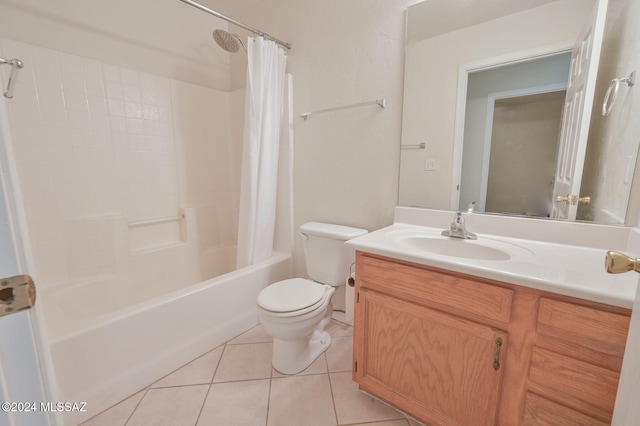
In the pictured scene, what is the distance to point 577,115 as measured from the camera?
3.53 ft

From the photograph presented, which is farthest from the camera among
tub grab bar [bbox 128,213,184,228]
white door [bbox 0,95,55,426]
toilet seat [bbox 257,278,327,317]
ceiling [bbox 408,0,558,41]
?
tub grab bar [bbox 128,213,184,228]

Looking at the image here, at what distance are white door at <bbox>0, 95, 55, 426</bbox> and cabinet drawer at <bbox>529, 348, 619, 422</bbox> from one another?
118 cm

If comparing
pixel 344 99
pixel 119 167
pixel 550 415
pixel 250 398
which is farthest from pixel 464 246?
pixel 119 167

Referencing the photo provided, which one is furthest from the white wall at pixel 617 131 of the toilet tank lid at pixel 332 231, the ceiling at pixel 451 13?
the toilet tank lid at pixel 332 231

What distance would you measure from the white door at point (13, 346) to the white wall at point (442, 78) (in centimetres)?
148

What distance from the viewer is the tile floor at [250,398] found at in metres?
1.19

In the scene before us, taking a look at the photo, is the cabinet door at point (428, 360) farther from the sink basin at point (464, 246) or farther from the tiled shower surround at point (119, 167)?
the tiled shower surround at point (119, 167)

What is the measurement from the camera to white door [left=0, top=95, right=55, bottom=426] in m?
0.41

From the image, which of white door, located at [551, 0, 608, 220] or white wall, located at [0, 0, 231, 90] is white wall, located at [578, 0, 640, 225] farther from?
white wall, located at [0, 0, 231, 90]

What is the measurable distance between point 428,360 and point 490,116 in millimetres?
1116

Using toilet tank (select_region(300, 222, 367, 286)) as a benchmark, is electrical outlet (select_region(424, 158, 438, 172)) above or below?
above

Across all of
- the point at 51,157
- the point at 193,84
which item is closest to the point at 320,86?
the point at 193,84

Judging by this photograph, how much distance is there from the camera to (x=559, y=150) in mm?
1136

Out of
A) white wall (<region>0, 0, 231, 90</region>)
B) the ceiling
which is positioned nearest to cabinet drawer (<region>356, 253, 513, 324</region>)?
the ceiling
